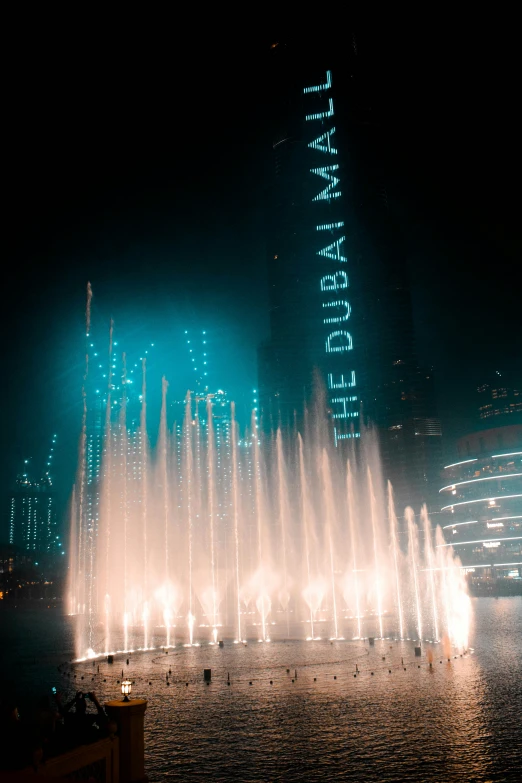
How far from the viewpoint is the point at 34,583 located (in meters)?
143

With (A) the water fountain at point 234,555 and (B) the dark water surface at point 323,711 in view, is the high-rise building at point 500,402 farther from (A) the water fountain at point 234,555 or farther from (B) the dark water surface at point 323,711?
(B) the dark water surface at point 323,711

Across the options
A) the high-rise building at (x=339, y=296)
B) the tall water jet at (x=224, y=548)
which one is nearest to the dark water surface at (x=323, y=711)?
the tall water jet at (x=224, y=548)

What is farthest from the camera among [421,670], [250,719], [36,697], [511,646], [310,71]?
[310,71]

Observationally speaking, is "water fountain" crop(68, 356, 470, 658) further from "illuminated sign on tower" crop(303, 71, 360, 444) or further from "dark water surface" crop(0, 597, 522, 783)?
"illuminated sign on tower" crop(303, 71, 360, 444)

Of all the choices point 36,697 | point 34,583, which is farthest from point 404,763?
point 34,583

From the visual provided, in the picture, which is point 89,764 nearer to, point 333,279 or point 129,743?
point 129,743

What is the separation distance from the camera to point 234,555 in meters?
96.1

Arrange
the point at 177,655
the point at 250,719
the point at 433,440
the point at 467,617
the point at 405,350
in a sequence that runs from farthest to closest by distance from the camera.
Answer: the point at 405,350
the point at 433,440
the point at 467,617
the point at 177,655
the point at 250,719

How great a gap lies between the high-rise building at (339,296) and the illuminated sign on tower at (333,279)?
0.29 metres

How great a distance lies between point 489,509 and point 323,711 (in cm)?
10034

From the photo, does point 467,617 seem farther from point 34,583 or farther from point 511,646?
point 34,583

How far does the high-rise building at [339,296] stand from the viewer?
170125 millimetres

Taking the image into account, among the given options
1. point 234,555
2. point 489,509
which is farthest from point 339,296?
point 234,555

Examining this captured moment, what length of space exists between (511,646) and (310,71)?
7674 inches
